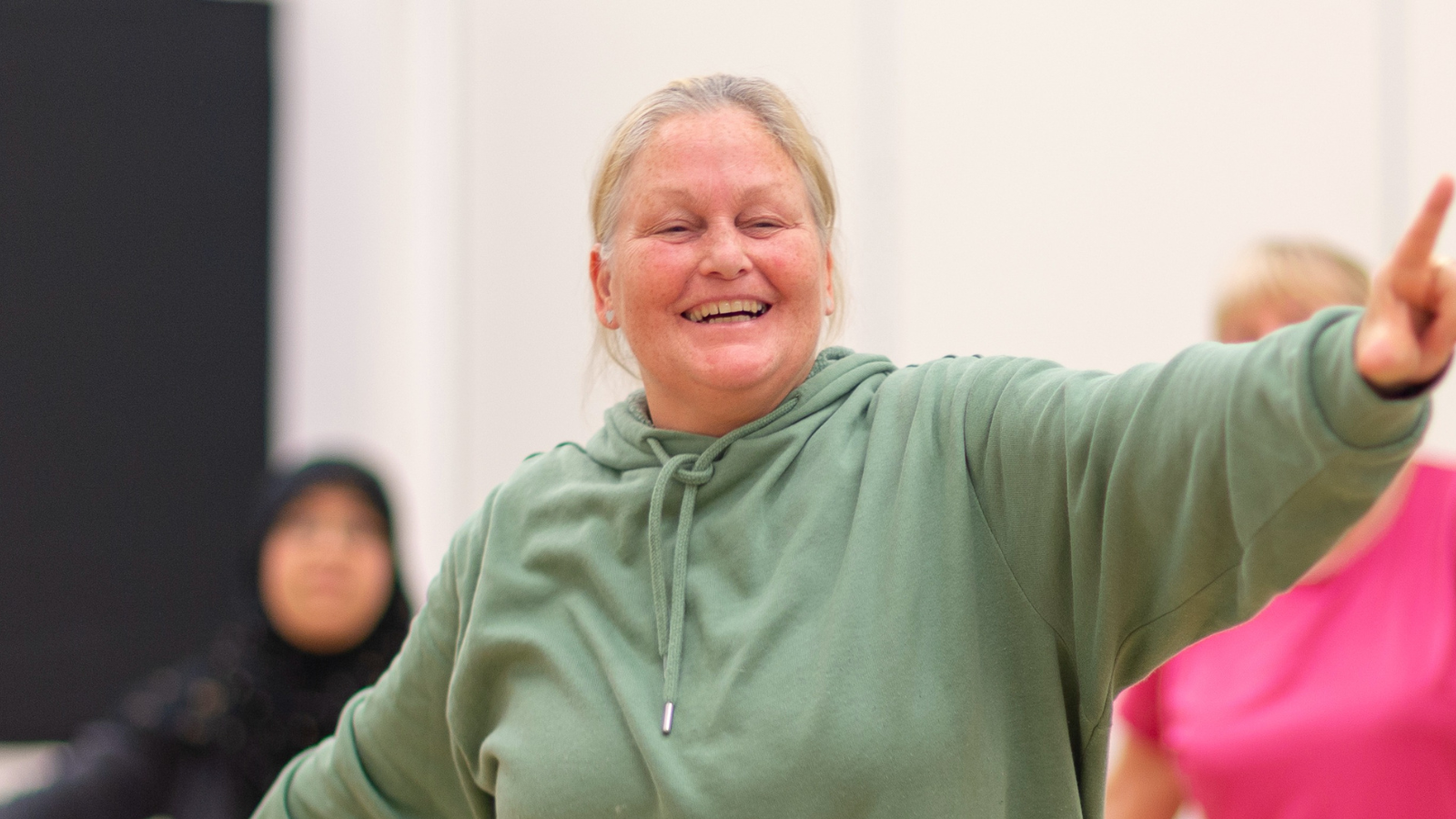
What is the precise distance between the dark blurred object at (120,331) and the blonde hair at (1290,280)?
Result: 222 centimetres

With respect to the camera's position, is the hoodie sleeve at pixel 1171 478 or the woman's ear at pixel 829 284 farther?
the woman's ear at pixel 829 284

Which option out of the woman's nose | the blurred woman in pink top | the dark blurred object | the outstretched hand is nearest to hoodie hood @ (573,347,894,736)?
the woman's nose

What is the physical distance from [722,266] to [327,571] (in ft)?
5.23

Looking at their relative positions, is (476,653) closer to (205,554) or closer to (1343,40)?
(1343,40)

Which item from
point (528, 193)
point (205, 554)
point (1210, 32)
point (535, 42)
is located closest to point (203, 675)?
point (205, 554)

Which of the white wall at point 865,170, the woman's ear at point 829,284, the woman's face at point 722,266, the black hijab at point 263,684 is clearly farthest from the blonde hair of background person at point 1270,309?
the black hijab at point 263,684

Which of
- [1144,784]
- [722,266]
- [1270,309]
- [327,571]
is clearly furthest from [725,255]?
[327,571]

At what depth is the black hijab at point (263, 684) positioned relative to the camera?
2260 mm

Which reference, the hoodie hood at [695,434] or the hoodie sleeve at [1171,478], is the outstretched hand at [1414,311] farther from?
the hoodie hood at [695,434]

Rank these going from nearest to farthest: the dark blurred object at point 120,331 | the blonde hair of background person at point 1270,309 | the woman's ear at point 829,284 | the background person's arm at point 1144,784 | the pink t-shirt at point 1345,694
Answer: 1. the woman's ear at point 829,284
2. the pink t-shirt at point 1345,694
3. the blonde hair of background person at point 1270,309
4. the background person's arm at point 1144,784
5. the dark blurred object at point 120,331

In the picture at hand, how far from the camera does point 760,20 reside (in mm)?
2729

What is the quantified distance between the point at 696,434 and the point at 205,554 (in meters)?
2.28

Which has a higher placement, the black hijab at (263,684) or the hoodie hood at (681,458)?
the hoodie hood at (681,458)

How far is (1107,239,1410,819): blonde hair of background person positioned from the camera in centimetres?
159
